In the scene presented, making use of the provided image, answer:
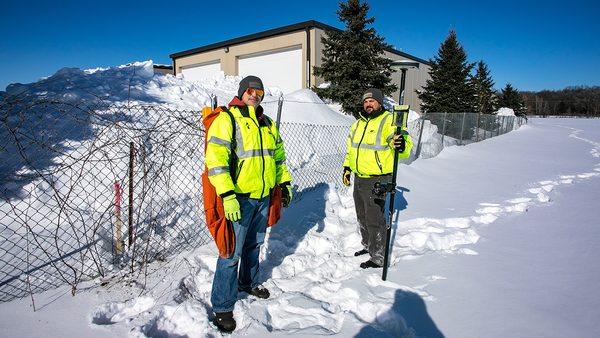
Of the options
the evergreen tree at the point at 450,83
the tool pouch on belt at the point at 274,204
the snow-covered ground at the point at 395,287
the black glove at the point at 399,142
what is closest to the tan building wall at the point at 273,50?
the evergreen tree at the point at 450,83

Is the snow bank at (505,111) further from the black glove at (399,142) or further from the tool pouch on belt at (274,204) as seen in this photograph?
the tool pouch on belt at (274,204)

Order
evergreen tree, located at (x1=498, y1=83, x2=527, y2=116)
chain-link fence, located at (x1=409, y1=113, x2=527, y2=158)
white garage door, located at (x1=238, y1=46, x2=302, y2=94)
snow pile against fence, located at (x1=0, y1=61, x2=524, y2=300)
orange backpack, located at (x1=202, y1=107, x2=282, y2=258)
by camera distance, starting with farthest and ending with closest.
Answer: evergreen tree, located at (x1=498, y1=83, x2=527, y2=116) → white garage door, located at (x1=238, y1=46, x2=302, y2=94) → chain-link fence, located at (x1=409, y1=113, x2=527, y2=158) → snow pile against fence, located at (x1=0, y1=61, x2=524, y2=300) → orange backpack, located at (x1=202, y1=107, x2=282, y2=258)

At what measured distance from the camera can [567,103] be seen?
322 feet

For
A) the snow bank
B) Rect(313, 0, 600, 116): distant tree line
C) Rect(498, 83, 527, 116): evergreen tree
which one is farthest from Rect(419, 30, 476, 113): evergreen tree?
Rect(498, 83, 527, 116): evergreen tree

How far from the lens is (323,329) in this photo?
97.5 inches

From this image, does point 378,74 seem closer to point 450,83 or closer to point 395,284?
point 450,83

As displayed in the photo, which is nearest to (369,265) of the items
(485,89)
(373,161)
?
(373,161)

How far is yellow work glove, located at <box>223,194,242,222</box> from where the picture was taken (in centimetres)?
238

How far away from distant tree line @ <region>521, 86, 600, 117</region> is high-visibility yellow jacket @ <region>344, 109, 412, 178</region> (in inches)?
4219

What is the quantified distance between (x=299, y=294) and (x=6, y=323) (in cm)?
215

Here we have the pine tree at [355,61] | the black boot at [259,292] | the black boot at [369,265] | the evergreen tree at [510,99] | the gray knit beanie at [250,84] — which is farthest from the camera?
the evergreen tree at [510,99]

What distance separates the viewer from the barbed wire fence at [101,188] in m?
2.99

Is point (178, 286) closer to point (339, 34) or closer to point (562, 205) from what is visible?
point (562, 205)

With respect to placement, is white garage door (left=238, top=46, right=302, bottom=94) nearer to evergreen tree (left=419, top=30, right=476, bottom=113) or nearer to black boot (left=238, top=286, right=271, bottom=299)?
evergreen tree (left=419, top=30, right=476, bottom=113)
